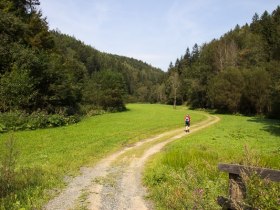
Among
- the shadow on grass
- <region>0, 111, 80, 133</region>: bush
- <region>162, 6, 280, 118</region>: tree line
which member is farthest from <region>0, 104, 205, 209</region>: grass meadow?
<region>162, 6, 280, 118</region>: tree line

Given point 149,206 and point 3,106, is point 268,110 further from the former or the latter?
point 149,206

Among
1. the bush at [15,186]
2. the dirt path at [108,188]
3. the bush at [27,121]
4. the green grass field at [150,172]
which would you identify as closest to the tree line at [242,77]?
the bush at [27,121]

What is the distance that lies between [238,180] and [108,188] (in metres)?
6.76

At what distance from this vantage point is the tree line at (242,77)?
6806 centimetres

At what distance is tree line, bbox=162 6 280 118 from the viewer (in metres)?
68.1

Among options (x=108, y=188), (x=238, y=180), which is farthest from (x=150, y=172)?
(x=238, y=180)

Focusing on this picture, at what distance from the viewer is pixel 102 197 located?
1130 cm

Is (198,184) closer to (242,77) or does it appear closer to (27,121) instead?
(27,121)

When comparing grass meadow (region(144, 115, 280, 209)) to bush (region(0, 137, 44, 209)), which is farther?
bush (region(0, 137, 44, 209))

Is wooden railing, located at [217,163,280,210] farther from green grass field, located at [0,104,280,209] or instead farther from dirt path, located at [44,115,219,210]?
dirt path, located at [44,115,219,210]

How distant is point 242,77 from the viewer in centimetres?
7212

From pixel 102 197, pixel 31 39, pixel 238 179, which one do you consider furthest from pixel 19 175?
pixel 31 39

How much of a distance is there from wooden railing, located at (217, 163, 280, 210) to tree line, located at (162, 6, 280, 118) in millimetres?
42310

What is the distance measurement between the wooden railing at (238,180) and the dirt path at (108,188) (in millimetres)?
4084
